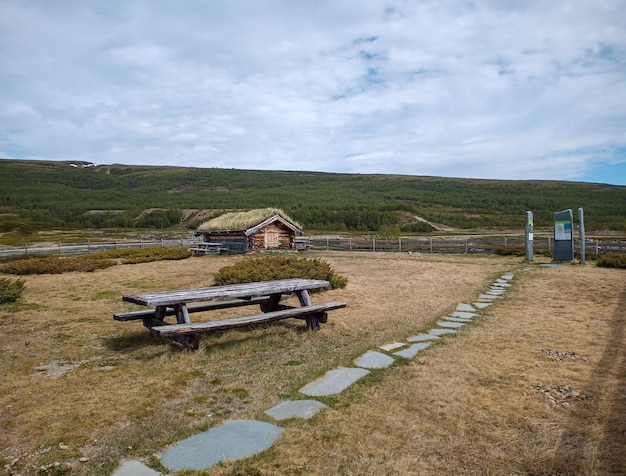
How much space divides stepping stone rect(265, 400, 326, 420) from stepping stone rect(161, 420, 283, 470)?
0.21 metres

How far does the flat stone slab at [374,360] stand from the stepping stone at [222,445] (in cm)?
199

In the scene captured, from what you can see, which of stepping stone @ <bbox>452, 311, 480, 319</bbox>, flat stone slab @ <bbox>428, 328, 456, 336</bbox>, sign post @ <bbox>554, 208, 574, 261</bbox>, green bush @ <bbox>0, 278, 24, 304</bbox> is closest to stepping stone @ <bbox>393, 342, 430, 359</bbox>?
flat stone slab @ <bbox>428, 328, 456, 336</bbox>

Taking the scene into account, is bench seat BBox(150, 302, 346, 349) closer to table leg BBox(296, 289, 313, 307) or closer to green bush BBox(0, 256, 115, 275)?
table leg BBox(296, 289, 313, 307)

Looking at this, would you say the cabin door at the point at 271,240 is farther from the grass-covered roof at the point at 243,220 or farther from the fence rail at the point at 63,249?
the fence rail at the point at 63,249

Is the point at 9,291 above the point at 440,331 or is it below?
above

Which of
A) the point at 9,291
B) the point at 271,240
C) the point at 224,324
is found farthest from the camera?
the point at 271,240

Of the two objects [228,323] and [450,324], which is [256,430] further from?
[450,324]

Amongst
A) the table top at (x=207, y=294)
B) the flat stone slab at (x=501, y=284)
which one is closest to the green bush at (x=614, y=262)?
the flat stone slab at (x=501, y=284)

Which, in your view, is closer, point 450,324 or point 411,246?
point 450,324

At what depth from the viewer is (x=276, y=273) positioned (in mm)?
10633

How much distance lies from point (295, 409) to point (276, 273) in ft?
21.9

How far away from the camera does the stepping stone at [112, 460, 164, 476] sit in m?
2.94

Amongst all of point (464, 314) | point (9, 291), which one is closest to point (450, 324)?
point (464, 314)

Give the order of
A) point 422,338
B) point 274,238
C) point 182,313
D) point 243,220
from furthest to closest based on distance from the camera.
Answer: point 274,238 → point 243,220 → point 422,338 → point 182,313
